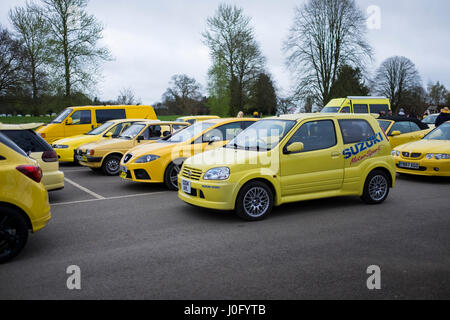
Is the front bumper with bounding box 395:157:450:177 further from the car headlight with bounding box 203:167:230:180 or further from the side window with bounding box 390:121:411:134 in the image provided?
the car headlight with bounding box 203:167:230:180

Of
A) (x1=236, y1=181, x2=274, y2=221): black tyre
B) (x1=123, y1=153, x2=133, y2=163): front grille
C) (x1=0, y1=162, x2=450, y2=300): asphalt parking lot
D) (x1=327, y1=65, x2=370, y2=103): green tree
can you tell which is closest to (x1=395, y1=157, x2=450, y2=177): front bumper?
(x1=0, y1=162, x2=450, y2=300): asphalt parking lot

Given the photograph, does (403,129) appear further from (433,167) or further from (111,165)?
(111,165)

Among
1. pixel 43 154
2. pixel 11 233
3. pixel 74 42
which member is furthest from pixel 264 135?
pixel 74 42

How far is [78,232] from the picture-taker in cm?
571

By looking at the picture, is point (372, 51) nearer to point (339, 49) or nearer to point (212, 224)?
point (339, 49)

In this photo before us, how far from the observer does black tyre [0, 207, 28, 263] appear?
440 centimetres

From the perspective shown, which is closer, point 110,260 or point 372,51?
point 110,260

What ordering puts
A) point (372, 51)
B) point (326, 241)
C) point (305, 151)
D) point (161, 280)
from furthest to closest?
point (372, 51) → point (305, 151) → point (326, 241) → point (161, 280)

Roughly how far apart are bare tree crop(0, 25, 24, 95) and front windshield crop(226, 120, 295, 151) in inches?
1146

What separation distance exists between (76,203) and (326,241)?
505cm

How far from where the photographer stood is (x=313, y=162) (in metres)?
6.69

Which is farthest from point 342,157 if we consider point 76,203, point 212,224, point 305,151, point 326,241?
point 76,203

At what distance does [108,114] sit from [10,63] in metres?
18.8
